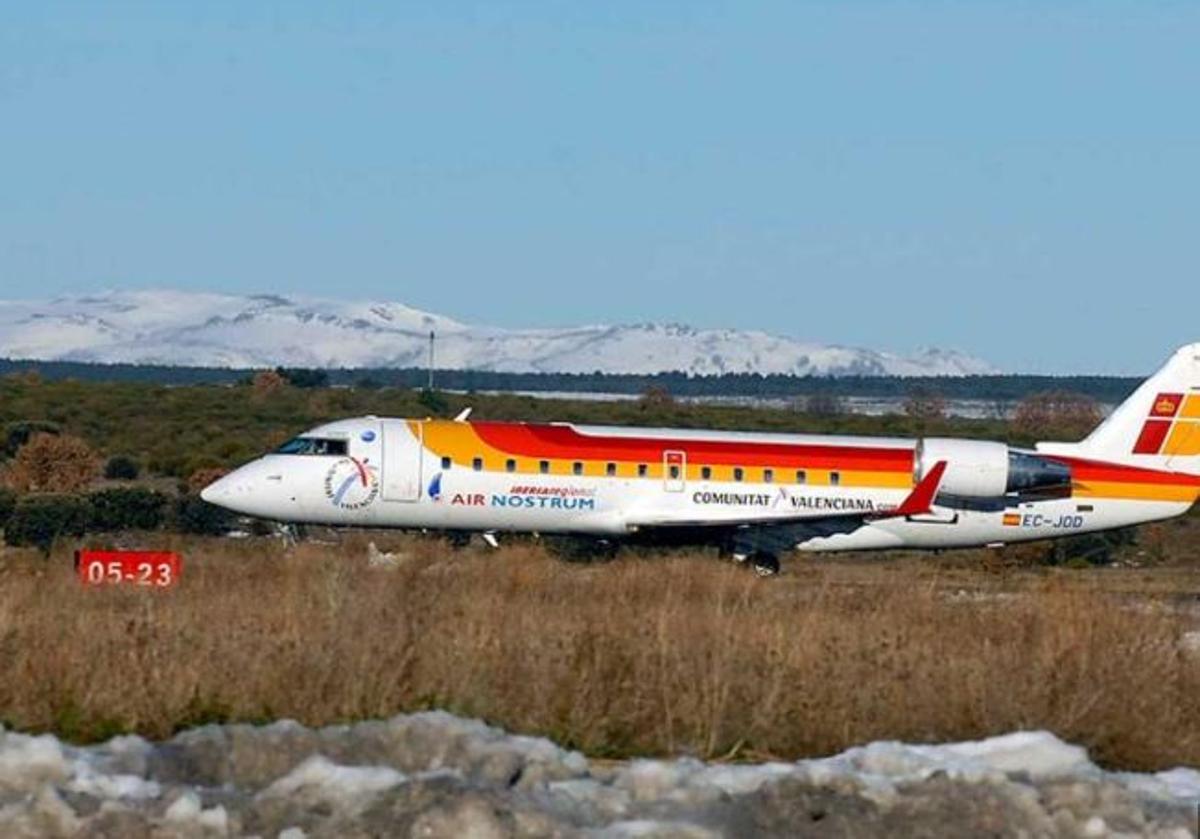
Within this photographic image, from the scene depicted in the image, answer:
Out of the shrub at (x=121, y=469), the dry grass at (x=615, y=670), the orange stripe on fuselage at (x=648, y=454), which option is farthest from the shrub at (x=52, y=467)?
the dry grass at (x=615, y=670)

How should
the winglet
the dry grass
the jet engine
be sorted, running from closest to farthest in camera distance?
1. the dry grass
2. the winglet
3. the jet engine

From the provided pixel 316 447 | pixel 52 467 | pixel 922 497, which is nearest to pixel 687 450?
pixel 922 497

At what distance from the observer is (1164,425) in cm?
3981

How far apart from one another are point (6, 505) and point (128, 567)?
21500 mm

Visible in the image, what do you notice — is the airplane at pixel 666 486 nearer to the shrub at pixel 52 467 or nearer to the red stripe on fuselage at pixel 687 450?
the red stripe on fuselage at pixel 687 450

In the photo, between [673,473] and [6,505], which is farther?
[6,505]

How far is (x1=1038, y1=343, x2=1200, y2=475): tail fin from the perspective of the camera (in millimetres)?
39781

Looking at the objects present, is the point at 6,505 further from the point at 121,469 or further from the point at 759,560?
the point at 121,469

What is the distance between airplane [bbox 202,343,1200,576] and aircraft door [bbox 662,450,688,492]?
0.01 meters

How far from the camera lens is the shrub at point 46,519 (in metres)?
39.4

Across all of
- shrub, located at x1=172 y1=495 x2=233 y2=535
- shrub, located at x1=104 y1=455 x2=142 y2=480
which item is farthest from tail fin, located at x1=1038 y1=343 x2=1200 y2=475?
shrub, located at x1=104 y1=455 x2=142 y2=480

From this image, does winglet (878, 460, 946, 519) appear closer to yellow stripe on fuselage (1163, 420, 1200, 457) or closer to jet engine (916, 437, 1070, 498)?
jet engine (916, 437, 1070, 498)

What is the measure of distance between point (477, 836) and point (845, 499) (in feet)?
92.2

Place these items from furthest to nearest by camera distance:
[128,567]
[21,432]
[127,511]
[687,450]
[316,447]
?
[21,432] < [127,511] < [687,450] < [316,447] < [128,567]
